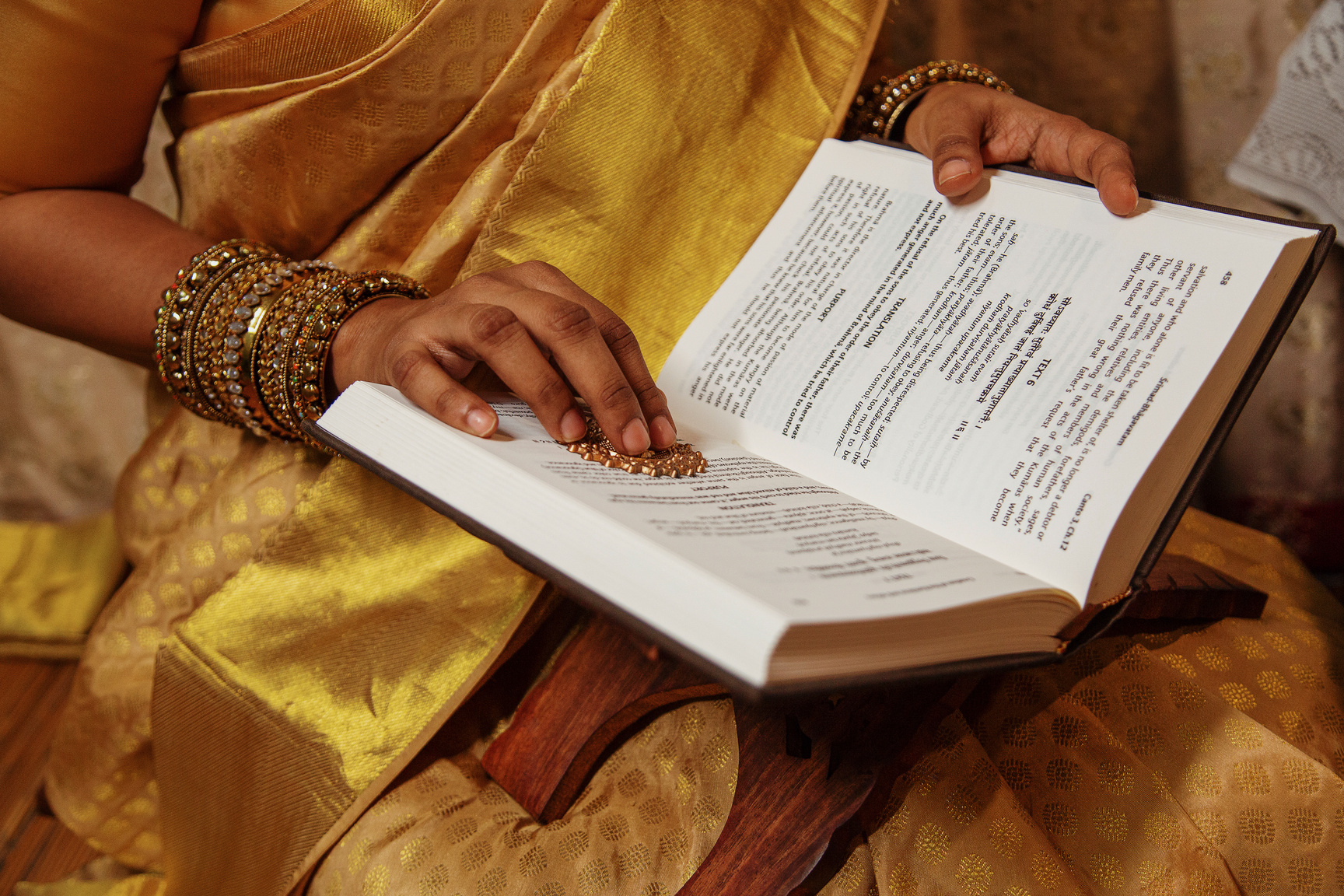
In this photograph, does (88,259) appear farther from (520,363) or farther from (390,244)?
(520,363)

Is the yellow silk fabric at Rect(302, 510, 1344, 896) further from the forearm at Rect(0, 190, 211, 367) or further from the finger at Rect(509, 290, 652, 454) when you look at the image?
the forearm at Rect(0, 190, 211, 367)

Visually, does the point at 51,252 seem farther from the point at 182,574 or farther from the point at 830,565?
the point at 830,565

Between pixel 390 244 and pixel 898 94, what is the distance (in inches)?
17.4

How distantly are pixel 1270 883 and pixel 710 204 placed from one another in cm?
59

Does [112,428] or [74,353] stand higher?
[74,353]

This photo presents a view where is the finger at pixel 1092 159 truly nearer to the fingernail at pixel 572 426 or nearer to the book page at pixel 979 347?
the book page at pixel 979 347

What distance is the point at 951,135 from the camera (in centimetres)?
56

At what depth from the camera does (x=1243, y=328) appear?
1.35ft

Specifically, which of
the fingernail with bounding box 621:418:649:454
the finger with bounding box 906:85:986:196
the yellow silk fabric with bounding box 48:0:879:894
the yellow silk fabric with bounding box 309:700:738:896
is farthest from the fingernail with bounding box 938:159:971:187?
the yellow silk fabric with bounding box 309:700:738:896

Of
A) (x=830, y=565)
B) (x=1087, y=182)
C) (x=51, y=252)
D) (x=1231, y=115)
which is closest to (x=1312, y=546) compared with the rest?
(x=1231, y=115)

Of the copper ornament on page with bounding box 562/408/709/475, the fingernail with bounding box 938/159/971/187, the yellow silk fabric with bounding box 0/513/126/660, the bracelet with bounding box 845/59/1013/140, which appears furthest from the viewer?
the yellow silk fabric with bounding box 0/513/126/660

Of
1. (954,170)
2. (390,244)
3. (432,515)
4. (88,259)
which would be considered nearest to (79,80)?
(88,259)

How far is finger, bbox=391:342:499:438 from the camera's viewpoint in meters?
0.41

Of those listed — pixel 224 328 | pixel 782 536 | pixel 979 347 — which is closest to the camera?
pixel 782 536
